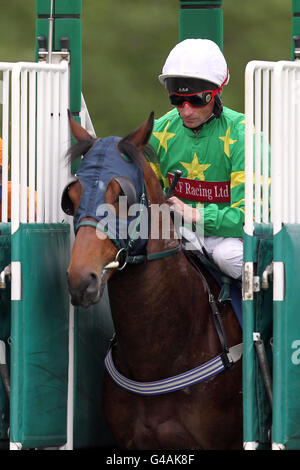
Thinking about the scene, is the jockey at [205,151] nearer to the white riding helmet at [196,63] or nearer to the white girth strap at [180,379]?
the white riding helmet at [196,63]

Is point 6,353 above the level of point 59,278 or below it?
A: below

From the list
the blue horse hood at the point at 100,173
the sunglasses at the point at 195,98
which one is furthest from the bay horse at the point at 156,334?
the sunglasses at the point at 195,98

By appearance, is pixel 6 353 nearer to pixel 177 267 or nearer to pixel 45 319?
pixel 45 319

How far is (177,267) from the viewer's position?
16.9 feet

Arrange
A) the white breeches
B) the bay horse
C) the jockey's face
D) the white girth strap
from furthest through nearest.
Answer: the jockey's face, the white breeches, the white girth strap, the bay horse

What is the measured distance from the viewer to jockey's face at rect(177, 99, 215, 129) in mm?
5453

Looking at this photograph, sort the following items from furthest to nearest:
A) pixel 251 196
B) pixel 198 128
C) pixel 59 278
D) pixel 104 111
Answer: pixel 104 111, pixel 198 128, pixel 59 278, pixel 251 196

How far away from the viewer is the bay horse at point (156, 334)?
190 inches

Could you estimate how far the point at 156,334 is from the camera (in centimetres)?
507

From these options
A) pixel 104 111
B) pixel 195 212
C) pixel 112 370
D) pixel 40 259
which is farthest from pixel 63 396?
pixel 104 111

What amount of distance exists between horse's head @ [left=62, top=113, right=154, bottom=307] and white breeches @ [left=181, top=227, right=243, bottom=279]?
2.00 ft

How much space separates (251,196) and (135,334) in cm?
82

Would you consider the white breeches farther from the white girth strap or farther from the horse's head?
the horse's head

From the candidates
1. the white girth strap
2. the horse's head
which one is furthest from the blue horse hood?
the white girth strap
